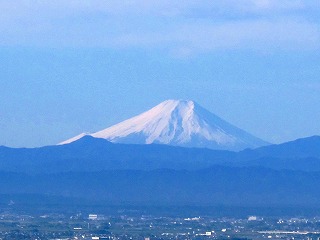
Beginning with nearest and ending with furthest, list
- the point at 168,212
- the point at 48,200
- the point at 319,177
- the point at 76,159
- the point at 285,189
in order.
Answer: the point at 168,212, the point at 48,200, the point at 285,189, the point at 319,177, the point at 76,159

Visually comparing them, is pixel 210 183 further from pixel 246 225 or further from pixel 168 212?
pixel 246 225

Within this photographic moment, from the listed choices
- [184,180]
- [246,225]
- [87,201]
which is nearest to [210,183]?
[184,180]

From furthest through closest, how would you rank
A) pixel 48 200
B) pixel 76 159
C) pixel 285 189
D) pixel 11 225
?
pixel 76 159, pixel 285 189, pixel 48 200, pixel 11 225

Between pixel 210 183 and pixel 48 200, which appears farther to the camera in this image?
pixel 210 183

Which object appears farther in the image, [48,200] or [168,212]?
[48,200]

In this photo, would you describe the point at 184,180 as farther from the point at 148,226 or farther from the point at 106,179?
the point at 148,226

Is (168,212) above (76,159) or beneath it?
beneath

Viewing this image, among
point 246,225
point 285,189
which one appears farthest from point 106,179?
point 246,225

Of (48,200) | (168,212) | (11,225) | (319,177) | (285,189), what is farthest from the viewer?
(319,177)

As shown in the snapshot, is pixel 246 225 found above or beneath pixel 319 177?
beneath
